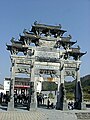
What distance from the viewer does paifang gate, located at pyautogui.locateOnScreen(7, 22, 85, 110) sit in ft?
71.2

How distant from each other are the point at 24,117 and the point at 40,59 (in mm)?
7319

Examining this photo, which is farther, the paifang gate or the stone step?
the paifang gate

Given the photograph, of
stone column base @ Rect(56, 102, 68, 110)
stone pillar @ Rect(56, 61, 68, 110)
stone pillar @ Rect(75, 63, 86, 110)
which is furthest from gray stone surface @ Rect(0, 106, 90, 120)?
stone pillar @ Rect(75, 63, 86, 110)

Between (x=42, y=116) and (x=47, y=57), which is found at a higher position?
(x=47, y=57)

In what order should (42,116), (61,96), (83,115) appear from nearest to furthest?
(42,116) → (83,115) → (61,96)

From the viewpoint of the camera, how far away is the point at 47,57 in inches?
875

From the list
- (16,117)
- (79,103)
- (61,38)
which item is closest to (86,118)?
(79,103)

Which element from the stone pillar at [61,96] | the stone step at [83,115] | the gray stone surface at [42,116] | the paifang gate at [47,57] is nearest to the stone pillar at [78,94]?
the paifang gate at [47,57]

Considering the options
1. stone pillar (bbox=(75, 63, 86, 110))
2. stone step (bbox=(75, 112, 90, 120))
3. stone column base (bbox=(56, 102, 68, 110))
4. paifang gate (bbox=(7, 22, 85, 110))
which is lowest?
stone step (bbox=(75, 112, 90, 120))

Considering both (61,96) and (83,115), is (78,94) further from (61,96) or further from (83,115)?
(83,115)

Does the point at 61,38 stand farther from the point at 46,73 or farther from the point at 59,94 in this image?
the point at 59,94

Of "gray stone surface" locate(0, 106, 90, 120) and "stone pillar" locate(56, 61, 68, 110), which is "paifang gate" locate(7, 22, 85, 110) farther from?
"gray stone surface" locate(0, 106, 90, 120)

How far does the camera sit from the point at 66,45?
23141 mm

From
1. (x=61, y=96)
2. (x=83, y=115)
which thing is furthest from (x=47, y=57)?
(x=83, y=115)
